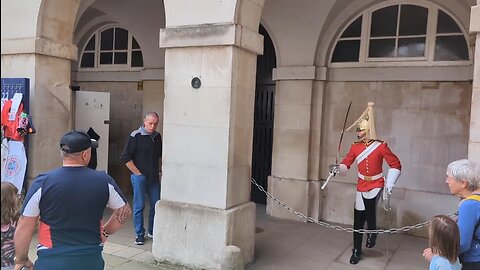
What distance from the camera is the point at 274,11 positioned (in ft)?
26.3

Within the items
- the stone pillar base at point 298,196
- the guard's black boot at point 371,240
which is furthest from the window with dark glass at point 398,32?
the guard's black boot at point 371,240

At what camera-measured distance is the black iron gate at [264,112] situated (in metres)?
9.00

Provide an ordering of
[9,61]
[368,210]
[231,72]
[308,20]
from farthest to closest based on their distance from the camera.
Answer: [308,20] → [9,61] → [368,210] → [231,72]

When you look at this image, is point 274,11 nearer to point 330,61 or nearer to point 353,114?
point 330,61

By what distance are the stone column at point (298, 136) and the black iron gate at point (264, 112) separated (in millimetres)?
736

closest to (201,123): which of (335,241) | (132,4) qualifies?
(335,241)

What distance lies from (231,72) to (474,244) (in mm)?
3040

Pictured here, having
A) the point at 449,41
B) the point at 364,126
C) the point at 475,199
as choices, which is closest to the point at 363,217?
the point at 364,126

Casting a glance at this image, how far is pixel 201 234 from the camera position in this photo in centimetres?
514

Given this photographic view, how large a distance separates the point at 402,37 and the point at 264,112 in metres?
3.00

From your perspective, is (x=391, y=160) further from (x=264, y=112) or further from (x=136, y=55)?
(x=136, y=55)

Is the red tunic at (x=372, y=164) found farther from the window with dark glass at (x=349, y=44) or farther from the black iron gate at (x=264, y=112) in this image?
the black iron gate at (x=264, y=112)

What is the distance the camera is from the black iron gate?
354 inches

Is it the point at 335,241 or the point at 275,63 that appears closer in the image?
the point at 335,241
